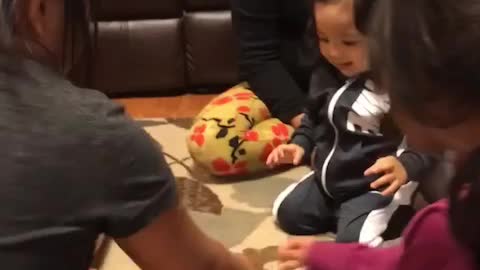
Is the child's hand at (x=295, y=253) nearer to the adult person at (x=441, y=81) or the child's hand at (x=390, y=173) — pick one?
the adult person at (x=441, y=81)

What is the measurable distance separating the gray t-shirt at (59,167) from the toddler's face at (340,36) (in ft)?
2.12

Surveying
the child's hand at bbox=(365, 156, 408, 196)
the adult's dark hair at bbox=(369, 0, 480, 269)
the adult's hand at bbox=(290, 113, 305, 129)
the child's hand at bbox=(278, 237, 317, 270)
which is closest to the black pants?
the child's hand at bbox=(365, 156, 408, 196)

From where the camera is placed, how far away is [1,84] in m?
0.72

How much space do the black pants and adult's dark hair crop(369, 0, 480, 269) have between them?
2.13ft

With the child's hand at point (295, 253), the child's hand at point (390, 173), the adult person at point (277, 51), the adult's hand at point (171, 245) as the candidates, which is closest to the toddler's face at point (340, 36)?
the child's hand at point (390, 173)

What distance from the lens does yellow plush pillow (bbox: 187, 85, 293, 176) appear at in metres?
1.59

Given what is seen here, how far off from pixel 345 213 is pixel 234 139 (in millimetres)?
295

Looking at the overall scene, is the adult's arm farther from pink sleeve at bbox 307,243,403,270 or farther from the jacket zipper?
the jacket zipper

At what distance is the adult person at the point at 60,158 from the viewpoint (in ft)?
2.35

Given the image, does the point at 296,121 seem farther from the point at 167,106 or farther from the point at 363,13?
the point at 363,13

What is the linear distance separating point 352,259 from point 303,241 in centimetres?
7

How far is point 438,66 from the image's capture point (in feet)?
2.11

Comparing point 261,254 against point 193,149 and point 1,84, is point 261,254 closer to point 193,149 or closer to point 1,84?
point 193,149

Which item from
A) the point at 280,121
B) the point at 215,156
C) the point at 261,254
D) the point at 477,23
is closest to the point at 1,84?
the point at 477,23
